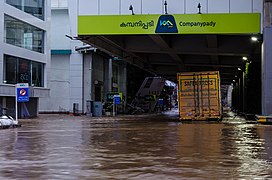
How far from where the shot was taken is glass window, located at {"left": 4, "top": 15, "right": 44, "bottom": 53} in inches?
1544

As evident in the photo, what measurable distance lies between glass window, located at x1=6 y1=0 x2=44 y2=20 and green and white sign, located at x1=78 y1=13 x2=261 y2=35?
13.1 meters

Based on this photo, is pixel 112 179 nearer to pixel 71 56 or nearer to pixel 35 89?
pixel 35 89

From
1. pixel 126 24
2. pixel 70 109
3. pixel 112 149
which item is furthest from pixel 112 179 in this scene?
pixel 70 109

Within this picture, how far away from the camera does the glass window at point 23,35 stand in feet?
129

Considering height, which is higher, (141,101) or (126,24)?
(126,24)

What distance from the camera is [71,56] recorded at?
54.6m

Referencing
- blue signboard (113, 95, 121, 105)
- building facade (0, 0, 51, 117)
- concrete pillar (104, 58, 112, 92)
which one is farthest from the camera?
concrete pillar (104, 58, 112, 92)

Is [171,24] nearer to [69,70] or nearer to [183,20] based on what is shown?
[183,20]

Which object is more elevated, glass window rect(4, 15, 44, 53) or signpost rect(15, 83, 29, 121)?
glass window rect(4, 15, 44, 53)

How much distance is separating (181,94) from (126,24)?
5894 mm

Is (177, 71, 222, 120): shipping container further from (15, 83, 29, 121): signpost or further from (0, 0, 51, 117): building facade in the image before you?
(0, 0, 51, 117): building facade

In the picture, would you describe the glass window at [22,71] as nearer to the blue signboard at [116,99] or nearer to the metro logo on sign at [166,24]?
the blue signboard at [116,99]

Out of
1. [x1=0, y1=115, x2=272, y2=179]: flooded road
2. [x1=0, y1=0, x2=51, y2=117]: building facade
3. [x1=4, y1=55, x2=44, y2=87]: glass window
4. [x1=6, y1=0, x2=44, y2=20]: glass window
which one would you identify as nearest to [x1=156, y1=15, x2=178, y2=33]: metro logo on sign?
[x1=0, y1=115, x2=272, y2=179]: flooded road

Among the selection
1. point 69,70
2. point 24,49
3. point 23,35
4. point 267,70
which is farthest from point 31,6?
point 267,70
